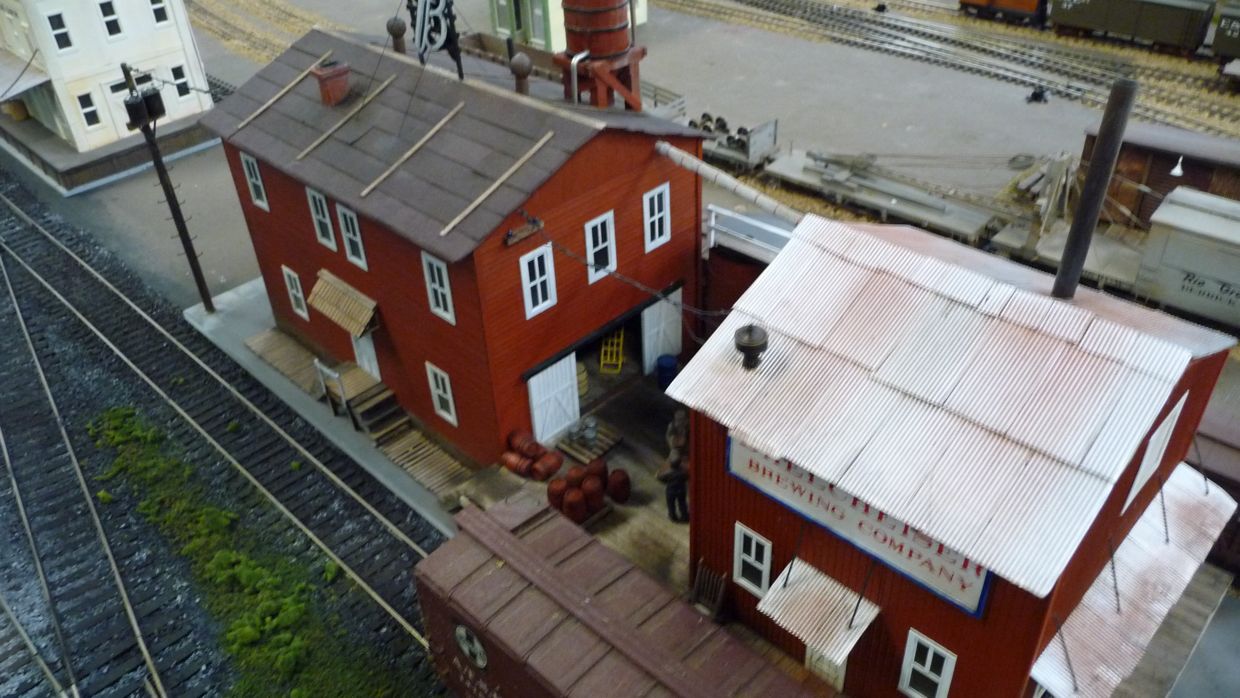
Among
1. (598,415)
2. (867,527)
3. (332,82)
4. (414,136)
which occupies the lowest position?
(598,415)

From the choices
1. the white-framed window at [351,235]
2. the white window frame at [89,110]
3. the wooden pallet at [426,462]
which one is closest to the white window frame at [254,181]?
the white-framed window at [351,235]

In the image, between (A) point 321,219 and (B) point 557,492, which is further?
(A) point 321,219

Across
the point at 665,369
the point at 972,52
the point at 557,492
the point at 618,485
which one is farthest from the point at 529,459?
the point at 972,52

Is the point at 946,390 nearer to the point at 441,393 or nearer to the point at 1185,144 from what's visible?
the point at 441,393

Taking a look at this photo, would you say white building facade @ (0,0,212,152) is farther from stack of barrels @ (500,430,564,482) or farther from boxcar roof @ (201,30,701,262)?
stack of barrels @ (500,430,564,482)

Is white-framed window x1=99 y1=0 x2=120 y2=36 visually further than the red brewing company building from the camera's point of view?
Yes

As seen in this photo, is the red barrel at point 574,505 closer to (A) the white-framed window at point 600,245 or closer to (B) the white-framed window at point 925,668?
(A) the white-framed window at point 600,245

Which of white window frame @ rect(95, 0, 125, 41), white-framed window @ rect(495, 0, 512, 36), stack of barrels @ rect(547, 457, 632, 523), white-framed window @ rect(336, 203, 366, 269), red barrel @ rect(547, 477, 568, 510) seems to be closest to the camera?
stack of barrels @ rect(547, 457, 632, 523)

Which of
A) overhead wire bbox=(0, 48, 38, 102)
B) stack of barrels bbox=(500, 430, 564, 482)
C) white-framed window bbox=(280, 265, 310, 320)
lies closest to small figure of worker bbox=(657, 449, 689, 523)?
stack of barrels bbox=(500, 430, 564, 482)
